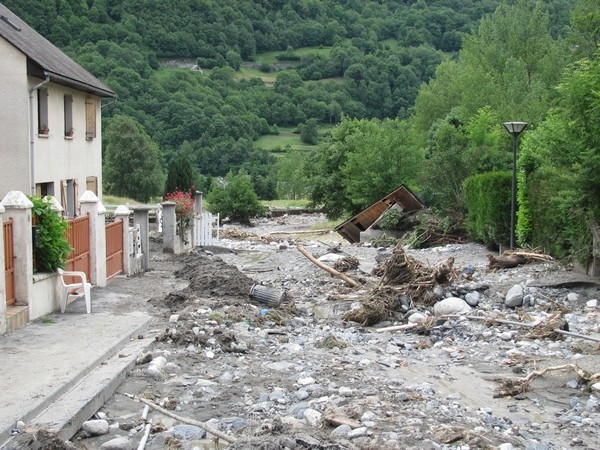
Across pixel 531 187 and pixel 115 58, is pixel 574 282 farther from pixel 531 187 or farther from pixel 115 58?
pixel 115 58

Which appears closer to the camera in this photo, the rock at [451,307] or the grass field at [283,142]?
the rock at [451,307]

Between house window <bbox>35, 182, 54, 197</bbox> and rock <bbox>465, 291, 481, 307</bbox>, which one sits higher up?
house window <bbox>35, 182, 54, 197</bbox>

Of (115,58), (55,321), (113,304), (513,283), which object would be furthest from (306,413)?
(115,58)

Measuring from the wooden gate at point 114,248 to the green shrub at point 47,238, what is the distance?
15.9 feet

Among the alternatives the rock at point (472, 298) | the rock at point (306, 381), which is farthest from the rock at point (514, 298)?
the rock at point (306, 381)

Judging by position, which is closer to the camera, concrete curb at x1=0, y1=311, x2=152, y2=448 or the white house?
concrete curb at x1=0, y1=311, x2=152, y2=448

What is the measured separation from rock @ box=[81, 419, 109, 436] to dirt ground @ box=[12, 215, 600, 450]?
0.06 meters

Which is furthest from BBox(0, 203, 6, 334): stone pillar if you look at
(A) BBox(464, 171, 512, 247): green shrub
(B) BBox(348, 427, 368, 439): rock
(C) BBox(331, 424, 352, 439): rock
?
(A) BBox(464, 171, 512, 247): green shrub

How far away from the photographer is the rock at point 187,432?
7786 millimetres

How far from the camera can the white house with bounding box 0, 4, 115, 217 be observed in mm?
22734

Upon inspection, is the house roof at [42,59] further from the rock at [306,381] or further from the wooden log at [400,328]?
the rock at [306,381]

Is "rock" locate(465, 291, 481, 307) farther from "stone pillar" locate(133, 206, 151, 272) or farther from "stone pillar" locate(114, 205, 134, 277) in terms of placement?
"stone pillar" locate(133, 206, 151, 272)

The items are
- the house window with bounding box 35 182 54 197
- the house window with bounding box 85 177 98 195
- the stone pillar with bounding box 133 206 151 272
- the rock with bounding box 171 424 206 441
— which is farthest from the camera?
the house window with bounding box 85 177 98 195

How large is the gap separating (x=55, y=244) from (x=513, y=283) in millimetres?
9642
